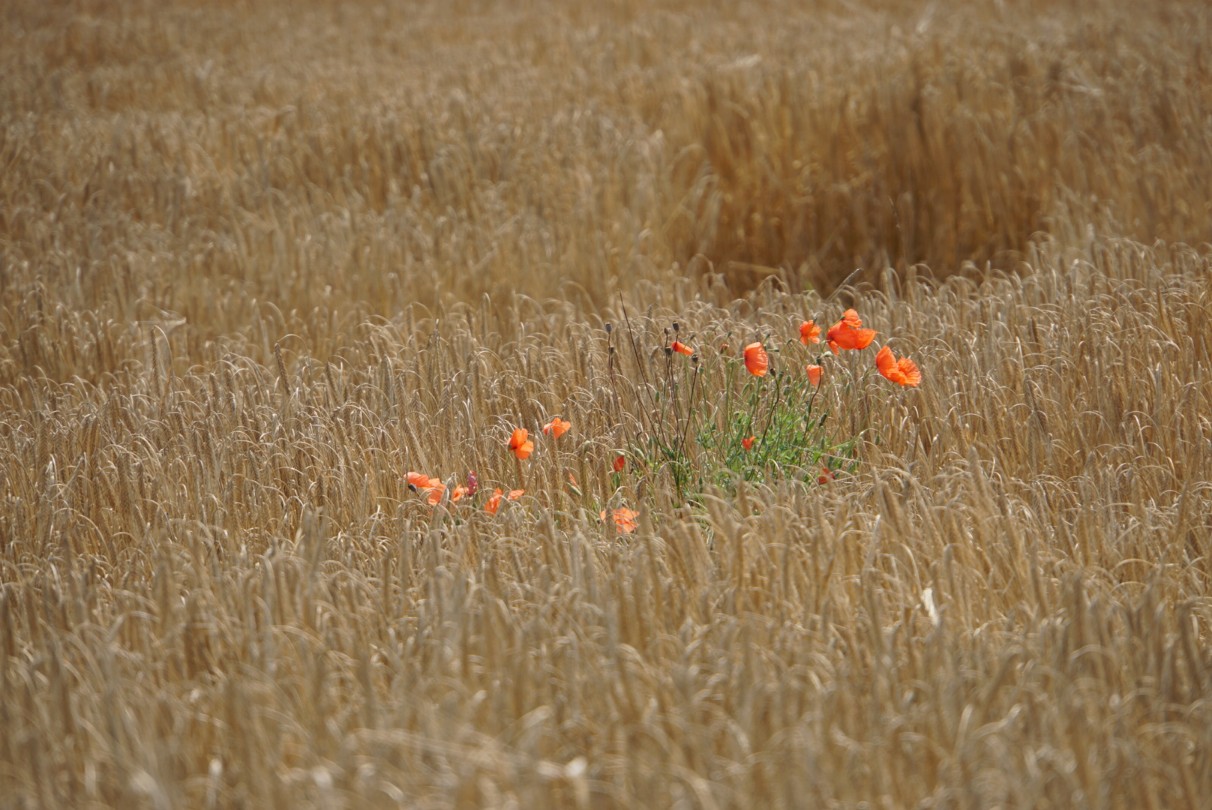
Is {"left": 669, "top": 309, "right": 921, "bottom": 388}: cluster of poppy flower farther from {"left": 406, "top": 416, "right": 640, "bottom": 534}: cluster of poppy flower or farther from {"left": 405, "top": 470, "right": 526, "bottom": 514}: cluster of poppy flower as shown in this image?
{"left": 405, "top": 470, "right": 526, "bottom": 514}: cluster of poppy flower

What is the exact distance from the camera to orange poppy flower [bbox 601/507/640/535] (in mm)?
2156

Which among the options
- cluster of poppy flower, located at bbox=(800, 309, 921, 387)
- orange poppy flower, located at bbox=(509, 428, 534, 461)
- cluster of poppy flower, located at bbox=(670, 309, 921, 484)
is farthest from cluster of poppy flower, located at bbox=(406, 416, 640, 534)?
cluster of poppy flower, located at bbox=(800, 309, 921, 387)

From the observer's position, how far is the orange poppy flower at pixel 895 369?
2293 mm

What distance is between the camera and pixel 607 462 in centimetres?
250

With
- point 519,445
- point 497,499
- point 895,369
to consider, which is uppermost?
point 895,369

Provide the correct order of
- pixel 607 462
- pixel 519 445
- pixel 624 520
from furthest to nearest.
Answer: pixel 607 462
pixel 519 445
pixel 624 520

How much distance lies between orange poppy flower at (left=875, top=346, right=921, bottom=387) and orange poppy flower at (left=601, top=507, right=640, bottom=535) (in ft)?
1.83

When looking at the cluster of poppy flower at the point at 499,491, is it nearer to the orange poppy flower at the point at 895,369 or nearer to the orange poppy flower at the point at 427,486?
the orange poppy flower at the point at 427,486

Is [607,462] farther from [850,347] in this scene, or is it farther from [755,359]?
[850,347]

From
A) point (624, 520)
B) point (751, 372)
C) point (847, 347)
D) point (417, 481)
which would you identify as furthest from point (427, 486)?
point (847, 347)

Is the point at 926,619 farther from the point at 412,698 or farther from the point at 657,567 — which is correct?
the point at 412,698

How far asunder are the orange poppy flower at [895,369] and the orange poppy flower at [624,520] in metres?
0.56

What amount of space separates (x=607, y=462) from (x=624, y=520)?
1.08 ft

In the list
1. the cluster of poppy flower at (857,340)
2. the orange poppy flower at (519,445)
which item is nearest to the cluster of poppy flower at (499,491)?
the orange poppy flower at (519,445)
